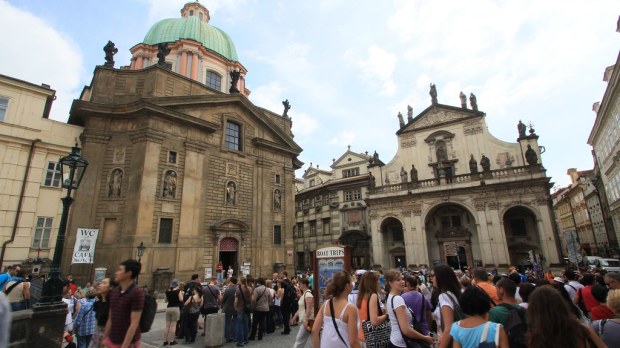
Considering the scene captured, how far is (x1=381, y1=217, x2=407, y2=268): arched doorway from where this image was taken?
3155cm

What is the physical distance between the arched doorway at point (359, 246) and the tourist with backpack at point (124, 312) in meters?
30.7

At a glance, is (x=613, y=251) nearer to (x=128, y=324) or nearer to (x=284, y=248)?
(x=284, y=248)

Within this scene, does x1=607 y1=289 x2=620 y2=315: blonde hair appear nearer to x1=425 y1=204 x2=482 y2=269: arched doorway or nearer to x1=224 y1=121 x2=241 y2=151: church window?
x1=224 y1=121 x2=241 y2=151: church window

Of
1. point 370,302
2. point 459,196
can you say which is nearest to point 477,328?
point 370,302

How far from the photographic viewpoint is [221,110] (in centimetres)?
2261

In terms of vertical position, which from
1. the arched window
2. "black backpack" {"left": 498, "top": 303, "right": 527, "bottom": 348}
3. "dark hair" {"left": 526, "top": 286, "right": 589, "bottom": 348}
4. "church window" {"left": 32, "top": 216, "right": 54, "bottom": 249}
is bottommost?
"black backpack" {"left": 498, "top": 303, "right": 527, "bottom": 348}

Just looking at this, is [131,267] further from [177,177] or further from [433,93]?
[433,93]

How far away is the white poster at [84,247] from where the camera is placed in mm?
11717

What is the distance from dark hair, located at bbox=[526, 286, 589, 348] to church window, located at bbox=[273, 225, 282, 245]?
21641mm

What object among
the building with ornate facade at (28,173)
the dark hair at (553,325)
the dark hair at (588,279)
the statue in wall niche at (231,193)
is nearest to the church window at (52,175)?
the building with ornate facade at (28,173)

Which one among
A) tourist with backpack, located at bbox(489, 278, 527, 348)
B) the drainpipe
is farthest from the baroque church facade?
tourist with backpack, located at bbox(489, 278, 527, 348)

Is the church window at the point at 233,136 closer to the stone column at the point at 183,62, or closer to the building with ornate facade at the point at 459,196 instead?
the stone column at the point at 183,62

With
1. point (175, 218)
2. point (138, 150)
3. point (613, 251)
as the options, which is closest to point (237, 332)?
point (175, 218)

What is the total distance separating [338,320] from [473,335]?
1.41 metres
